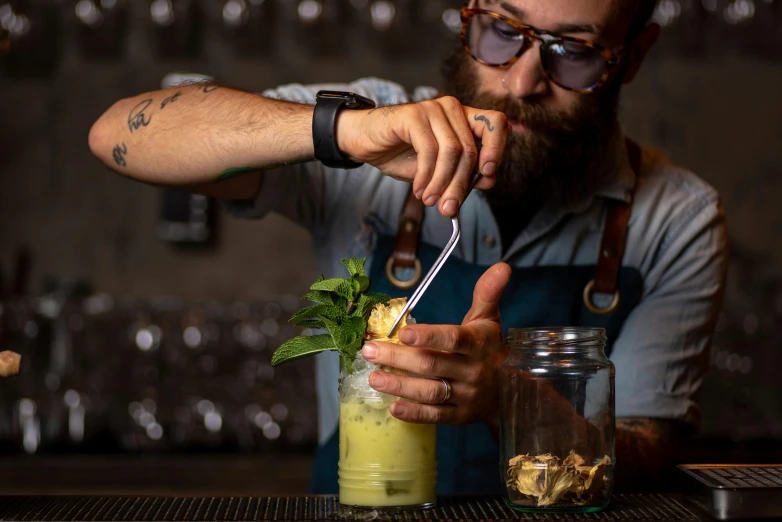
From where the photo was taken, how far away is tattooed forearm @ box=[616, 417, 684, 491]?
5.07ft

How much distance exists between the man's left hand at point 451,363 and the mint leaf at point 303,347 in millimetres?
80

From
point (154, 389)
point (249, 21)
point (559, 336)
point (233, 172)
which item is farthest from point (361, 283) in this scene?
point (249, 21)

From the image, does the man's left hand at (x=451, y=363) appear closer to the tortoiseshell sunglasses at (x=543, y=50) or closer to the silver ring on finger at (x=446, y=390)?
the silver ring on finger at (x=446, y=390)

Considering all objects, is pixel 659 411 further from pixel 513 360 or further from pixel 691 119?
pixel 691 119

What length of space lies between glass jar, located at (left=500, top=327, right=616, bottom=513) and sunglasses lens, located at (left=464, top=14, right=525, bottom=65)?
1.92 feet

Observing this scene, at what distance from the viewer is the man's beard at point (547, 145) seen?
166 centimetres

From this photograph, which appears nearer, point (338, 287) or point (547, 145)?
point (338, 287)

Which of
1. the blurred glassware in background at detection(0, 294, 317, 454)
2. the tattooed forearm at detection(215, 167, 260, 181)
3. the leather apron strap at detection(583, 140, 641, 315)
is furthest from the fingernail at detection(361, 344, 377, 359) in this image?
the blurred glassware in background at detection(0, 294, 317, 454)

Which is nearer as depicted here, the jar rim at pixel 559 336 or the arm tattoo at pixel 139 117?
the jar rim at pixel 559 336

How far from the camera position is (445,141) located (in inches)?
47.4

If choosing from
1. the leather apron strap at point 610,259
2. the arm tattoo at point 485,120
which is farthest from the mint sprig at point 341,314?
the leather apron strap at point 610,259

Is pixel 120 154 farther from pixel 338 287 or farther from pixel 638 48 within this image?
pixel 638 48

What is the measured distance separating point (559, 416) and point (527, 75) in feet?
2.13

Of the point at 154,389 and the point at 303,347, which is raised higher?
the point at 303,347
